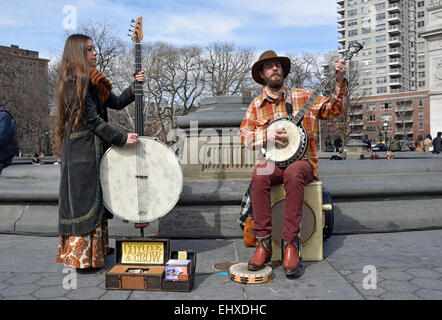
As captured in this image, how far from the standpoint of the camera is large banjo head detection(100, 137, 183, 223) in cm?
306

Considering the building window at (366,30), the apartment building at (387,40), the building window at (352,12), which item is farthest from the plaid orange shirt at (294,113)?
the building window at (352,12)

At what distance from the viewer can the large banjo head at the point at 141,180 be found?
306 cm

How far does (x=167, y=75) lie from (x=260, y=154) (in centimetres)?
3489

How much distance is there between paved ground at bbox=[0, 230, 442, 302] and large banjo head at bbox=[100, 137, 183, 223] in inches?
23.4

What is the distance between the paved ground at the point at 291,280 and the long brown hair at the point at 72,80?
120 centimetres

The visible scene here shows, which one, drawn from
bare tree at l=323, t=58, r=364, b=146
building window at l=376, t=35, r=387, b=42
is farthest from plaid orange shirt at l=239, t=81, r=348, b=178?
building window at l=376, t=35, r=387, b=42

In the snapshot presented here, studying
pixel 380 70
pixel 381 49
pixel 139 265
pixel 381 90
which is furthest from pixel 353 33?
pixel 139 265

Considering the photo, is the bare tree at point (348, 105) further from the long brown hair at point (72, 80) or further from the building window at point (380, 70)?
the building window at point (380, 70)

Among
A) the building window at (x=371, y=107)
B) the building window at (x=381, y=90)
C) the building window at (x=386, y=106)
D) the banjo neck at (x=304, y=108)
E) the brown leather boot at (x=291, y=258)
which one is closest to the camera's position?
the brown leather boot at (x=291, y=258)

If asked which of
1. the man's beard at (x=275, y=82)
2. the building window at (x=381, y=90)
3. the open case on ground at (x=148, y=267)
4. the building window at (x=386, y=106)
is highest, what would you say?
the building window at (x=381, y=90)

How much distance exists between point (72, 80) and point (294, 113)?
1954mm

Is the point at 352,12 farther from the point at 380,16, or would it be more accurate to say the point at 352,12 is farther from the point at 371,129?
the point at 371,129

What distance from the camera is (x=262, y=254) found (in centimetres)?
311
